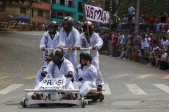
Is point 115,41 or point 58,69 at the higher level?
point 58,69

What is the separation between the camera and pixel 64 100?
12.5 metres

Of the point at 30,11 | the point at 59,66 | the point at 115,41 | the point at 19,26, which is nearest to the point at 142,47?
the point at 115,41

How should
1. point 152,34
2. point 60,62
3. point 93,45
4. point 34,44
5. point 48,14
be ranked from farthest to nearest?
point 48,14, point 34,44, point 152,34, point 93,45, point 60,62

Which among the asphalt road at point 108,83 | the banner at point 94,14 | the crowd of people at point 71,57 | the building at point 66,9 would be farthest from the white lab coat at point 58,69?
the building at point 66,9

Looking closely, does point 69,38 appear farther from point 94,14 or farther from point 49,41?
point 94,14

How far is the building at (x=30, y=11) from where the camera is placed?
85.4 meters

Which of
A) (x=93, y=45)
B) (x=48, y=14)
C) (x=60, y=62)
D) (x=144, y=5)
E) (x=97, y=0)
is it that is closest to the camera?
(x=60, y=62)

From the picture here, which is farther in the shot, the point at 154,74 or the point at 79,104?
the point at 154,74

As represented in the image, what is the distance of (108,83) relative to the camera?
2152cm

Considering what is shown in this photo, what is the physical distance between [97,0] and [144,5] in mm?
56658

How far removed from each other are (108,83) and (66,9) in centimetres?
8038

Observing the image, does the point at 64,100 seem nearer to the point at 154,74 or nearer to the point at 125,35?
the point at 154,74

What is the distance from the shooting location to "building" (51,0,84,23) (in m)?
99.3

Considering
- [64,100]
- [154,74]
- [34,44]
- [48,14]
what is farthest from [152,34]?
[48,14]
